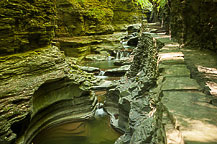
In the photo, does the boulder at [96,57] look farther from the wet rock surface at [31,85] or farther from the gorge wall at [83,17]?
the wet rock surface at [31,85]

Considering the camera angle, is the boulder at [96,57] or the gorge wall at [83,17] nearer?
the boulder at [96,57]

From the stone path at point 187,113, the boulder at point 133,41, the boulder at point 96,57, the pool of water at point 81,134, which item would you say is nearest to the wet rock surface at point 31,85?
the pool of water at point 81,134

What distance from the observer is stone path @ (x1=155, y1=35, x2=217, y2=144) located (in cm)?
139

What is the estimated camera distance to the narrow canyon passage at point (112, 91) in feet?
6.73

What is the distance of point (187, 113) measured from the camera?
5.73ft

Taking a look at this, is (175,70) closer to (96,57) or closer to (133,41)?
(96,57)

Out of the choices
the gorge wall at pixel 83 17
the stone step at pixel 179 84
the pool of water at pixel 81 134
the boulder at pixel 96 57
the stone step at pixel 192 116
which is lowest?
the pool of water at pixel 81 134

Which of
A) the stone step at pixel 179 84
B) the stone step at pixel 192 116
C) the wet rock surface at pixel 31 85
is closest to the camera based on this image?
→ the stone step at pixel 192 116

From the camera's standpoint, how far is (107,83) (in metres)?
11.5

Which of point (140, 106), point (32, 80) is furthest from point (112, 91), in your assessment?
point (32, 80)

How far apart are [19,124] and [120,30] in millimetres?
26431

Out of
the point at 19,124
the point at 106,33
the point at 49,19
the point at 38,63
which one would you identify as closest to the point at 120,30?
the point at 106,33

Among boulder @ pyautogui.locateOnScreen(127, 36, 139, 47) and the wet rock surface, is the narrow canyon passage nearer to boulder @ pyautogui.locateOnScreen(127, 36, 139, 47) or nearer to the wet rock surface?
the wet rock surface

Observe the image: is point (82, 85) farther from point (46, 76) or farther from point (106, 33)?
point (106, 33)
